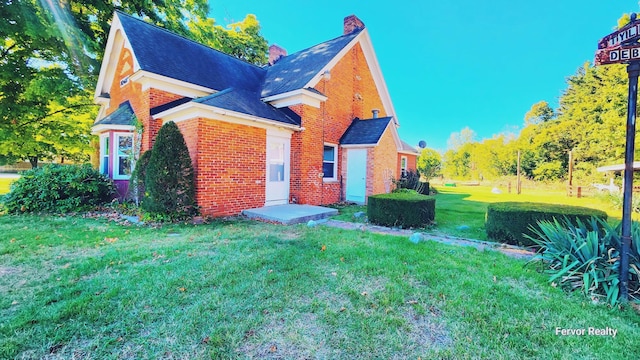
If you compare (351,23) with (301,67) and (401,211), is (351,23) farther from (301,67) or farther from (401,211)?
(401,211)

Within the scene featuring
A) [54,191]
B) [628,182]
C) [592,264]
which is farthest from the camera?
[54,191]

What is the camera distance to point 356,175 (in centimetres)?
1183

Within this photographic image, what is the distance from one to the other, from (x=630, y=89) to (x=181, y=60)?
12.3 metres

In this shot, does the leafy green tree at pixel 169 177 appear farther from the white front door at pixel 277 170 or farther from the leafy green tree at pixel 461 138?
the leafy green tree at pixel 461 138

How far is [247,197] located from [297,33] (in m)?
15.6

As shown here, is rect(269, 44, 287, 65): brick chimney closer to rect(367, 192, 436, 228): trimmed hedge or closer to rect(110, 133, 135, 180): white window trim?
rect(110, 133, 135, 180): white window trim

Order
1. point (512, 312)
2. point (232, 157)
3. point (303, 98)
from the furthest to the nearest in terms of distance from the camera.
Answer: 1. point (303, 98)
2. point (232, 157)
3. point (512, 312)

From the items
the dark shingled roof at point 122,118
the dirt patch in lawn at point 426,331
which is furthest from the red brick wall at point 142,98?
the dirt patch in lawn at point 426,331

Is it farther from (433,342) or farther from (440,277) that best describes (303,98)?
(433,342)

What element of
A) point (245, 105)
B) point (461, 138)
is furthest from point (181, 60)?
point (461, 138)

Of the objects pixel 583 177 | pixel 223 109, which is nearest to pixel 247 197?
pixel 223 109

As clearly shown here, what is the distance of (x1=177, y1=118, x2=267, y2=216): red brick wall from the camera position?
7379 mm

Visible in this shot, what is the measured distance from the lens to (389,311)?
2.78 m
